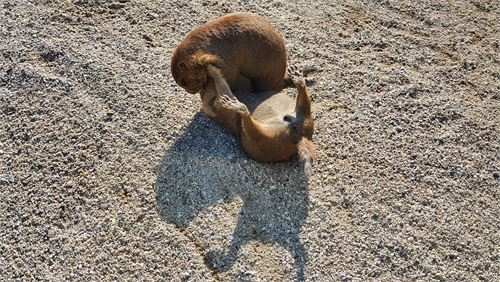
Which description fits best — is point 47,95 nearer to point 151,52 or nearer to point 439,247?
point 151,52

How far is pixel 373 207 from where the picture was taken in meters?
3.57

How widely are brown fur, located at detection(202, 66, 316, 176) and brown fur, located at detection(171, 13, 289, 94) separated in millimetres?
79

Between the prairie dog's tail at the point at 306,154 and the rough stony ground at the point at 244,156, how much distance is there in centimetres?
23

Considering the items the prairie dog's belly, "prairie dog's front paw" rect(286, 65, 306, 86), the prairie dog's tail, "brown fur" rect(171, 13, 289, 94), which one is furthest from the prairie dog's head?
the prairie dog's tail

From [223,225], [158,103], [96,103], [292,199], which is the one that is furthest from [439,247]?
[96,103]

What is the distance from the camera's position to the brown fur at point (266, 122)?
348cm

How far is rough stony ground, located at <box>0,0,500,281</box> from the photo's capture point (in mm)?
3324

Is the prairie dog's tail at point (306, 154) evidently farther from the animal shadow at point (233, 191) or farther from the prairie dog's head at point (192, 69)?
the prairie dog's head at point (192, 69)

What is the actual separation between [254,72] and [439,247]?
1577mm

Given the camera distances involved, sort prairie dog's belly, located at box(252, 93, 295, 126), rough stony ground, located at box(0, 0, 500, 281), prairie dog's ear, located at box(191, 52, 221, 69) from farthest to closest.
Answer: prairie dog's belly, located at box(252, 93, 295, 126) → prairie dog's ear, located at box(191, 52, 221, 69) → rough stony ground, located at box(0, 0, 500, 281)

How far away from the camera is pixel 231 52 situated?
3.53m

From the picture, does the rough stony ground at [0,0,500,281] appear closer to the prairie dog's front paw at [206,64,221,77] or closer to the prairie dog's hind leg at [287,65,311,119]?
the prairie dog's hind leg at [287,65,311,119]

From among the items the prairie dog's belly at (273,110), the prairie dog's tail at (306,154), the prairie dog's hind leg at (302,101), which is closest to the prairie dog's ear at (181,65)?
the prairie dog's belly at (273,110)

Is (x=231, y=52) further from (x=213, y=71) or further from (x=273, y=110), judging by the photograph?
(x=273, y=110)
